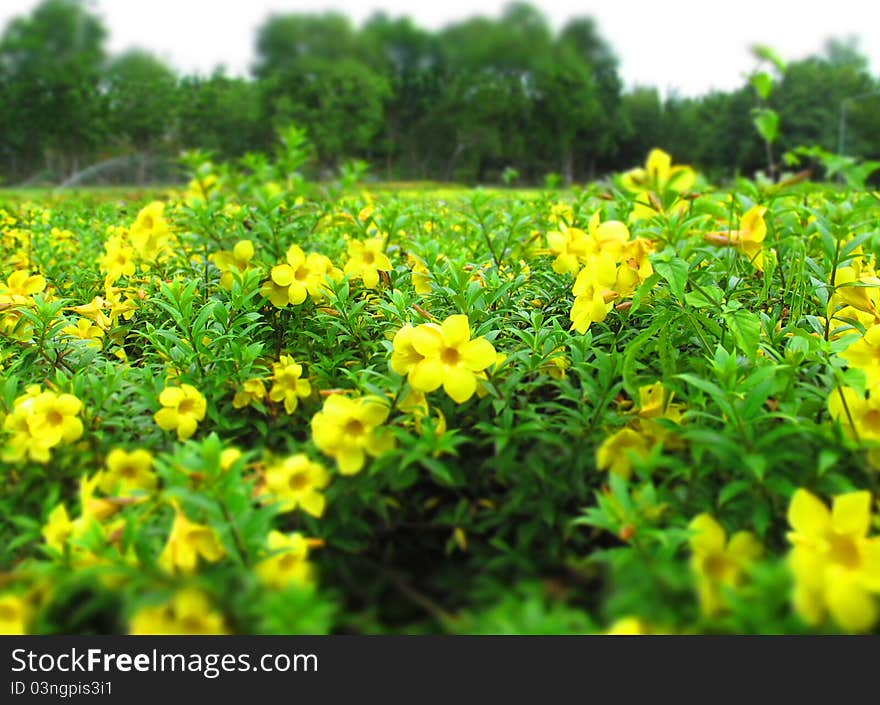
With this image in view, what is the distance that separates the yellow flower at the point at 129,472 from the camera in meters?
0.93

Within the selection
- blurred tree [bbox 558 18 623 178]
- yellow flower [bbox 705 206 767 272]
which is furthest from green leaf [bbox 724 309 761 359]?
blurred tree [bbox 558 18 623 178]

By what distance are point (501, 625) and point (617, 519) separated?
207 mm

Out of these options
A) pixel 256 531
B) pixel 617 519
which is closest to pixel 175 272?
pixel 256 531

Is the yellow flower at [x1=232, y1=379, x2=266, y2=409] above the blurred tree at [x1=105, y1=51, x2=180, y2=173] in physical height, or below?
below

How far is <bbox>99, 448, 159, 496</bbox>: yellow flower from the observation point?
93 centimetres

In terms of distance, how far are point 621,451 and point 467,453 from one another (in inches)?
8.8

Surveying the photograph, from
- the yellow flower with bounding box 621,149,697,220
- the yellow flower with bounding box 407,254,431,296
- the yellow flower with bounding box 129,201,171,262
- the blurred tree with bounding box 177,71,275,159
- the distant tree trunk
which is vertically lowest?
the yellow flower with bounding box 407,254,431,296

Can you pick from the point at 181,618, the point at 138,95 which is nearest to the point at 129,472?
the point at 181,618

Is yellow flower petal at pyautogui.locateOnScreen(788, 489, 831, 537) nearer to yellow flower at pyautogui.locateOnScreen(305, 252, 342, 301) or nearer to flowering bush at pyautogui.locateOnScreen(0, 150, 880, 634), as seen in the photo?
flowering bush at pyautogui.locateOnScreen(0, 150, 880, 634)

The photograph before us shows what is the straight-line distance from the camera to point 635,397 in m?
1.00

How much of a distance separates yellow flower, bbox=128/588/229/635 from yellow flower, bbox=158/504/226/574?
0.26 ft

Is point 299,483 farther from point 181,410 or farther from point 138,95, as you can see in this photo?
point 138,95

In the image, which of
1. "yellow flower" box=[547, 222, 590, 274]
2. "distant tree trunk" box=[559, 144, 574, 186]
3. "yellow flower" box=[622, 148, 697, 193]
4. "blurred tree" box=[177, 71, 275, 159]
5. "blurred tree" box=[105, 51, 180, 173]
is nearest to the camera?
"yellow flower" box=[547, 222, 590, 274]

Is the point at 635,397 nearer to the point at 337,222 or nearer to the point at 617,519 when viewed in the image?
the point at 617,519
